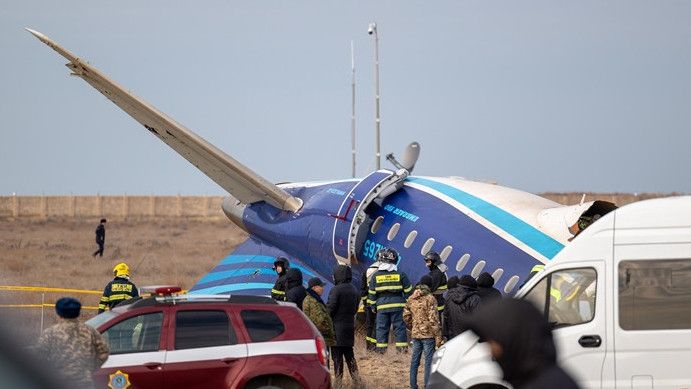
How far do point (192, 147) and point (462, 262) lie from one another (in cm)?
735

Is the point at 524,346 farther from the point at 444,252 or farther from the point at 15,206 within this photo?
the point at 15,206

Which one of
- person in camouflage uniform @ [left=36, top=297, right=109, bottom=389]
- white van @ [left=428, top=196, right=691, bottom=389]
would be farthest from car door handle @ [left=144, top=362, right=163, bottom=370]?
white van @ [left=428, top=196, right=691, bottom=389]

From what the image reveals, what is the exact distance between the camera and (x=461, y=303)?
608 inches

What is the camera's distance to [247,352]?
40.2 feet

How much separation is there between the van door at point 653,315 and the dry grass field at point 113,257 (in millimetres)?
Result: 5329

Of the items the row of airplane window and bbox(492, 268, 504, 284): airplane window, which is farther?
bbox(492, 268, 504, 284): airplane window

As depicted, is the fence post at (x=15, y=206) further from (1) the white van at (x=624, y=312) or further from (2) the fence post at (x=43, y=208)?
(1) the white van at (x=624, y=312)

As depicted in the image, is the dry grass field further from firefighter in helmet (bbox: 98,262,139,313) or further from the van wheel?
the van wheel

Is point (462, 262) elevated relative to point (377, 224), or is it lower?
lower

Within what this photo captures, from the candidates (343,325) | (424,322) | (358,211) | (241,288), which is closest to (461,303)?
(424,322)

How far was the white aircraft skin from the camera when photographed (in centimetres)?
1972

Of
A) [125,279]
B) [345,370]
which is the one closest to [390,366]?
[345,370]

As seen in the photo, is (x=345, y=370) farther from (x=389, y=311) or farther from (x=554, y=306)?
(x=554, y=306)

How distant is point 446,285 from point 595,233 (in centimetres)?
771
